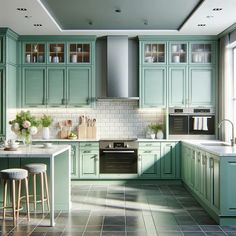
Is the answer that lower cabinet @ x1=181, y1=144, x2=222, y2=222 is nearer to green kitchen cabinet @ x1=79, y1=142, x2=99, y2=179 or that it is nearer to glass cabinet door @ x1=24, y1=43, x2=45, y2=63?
green kitchen cabinet @ x1=79, y1=142, x2=99, y2=179

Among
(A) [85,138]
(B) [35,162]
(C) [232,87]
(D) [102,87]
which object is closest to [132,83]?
(D) [102,87]

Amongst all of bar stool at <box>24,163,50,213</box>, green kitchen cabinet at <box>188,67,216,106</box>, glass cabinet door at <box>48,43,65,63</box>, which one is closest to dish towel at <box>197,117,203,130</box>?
green kitchen cabinet at <box>188,67,216,106</box>

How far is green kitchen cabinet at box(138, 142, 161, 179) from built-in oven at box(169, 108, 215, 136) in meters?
0.52

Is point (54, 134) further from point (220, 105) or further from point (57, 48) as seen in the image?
point (220, 105)

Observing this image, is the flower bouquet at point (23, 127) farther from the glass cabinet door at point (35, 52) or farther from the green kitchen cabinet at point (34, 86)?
the glass cabinet door at point (35, 52)

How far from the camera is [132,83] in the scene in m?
7.82

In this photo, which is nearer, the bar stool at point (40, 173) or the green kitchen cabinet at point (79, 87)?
the bar stool at point (40, 173)

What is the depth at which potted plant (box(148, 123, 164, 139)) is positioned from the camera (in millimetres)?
7637

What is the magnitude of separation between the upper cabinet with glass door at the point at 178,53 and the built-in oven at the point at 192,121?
98cm

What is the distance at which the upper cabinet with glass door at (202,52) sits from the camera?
7527 mm

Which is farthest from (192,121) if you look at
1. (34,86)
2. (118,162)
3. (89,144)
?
(34,86)

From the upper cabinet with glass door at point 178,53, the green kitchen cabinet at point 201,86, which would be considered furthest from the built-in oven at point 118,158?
the upper cabinet with glass door at point 178,53

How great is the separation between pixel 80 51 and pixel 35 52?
907mm

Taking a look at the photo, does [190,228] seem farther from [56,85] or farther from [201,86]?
[56,85]
